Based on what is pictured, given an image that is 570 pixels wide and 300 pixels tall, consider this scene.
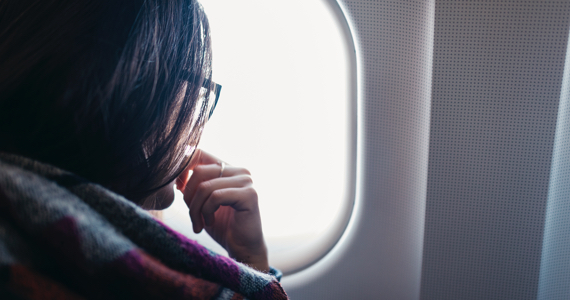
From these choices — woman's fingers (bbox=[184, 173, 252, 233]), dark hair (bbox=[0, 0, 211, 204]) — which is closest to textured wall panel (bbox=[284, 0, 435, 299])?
woman's fingers (bbox=[184, 173, 252, 233])

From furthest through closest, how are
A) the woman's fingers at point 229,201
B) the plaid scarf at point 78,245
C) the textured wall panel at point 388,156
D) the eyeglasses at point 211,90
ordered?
the textured wall panel at point 388,156
the woman's fingers at point 229,201
the eyeglasses at point 211,90
the plaid scarf at point 78,245

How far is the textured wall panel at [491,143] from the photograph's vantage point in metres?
0.93

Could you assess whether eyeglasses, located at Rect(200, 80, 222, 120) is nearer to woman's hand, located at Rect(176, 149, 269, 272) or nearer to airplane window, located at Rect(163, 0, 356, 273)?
woman's hand, located at Rect(176, 149, 269, 272)

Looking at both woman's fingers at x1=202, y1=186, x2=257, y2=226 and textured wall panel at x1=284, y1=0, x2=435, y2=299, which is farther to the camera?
textured wall panel at x1=284, y1=0, x2=435, y2=299

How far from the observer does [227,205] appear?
3.09 ft

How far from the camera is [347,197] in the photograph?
1.21 metres

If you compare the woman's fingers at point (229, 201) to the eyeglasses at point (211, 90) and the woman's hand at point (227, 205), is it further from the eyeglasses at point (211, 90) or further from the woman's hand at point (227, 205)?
the eyeglasses at point (211, 90)

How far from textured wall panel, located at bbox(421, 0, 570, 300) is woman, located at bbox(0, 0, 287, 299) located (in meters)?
0.71

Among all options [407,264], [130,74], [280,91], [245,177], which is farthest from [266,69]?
[407,264]

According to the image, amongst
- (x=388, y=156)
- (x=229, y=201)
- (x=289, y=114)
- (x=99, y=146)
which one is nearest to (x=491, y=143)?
(x=388, y=156)

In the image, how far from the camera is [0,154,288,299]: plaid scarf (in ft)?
1.28

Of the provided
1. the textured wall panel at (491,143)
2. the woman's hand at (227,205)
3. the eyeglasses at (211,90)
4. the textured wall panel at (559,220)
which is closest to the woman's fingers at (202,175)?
the woman's hand at (227,205)

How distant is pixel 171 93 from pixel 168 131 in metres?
0.08

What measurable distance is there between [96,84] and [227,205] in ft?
1.67
